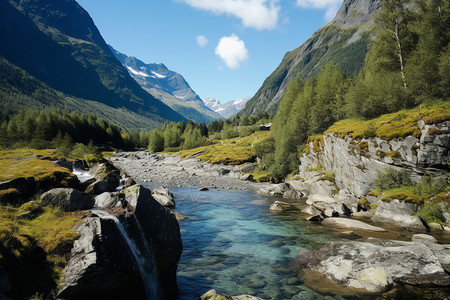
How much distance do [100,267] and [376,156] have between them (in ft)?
106

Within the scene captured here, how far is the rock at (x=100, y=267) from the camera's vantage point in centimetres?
799

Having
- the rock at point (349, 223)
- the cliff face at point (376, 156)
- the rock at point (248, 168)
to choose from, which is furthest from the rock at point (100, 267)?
the rock at point (248, 168)

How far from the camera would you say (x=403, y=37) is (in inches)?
1592

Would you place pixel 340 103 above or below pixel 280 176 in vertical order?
above

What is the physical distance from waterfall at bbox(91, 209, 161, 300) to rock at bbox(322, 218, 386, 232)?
→ 64.7ft

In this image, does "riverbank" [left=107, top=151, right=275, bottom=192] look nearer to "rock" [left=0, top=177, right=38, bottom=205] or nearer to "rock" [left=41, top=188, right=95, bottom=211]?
"rock" [left=41, top=188, right=95, bottom=211]

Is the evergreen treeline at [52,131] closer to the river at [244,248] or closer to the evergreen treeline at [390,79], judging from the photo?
the river at [244,248]

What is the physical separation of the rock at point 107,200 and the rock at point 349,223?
834 inches

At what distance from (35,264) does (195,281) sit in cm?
854

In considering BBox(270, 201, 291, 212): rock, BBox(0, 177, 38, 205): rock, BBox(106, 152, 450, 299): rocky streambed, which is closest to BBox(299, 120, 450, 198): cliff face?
BBox(106, 152, 450, 299): rocky streambed

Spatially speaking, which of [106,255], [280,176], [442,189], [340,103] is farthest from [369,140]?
[106,255]

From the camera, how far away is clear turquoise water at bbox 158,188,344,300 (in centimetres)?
1355

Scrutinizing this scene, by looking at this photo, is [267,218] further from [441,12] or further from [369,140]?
[441,12]

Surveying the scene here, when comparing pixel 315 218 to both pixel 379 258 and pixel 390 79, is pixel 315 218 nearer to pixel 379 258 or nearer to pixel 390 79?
pixel 379 258
